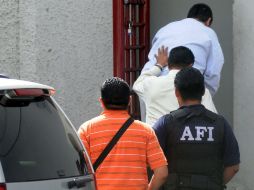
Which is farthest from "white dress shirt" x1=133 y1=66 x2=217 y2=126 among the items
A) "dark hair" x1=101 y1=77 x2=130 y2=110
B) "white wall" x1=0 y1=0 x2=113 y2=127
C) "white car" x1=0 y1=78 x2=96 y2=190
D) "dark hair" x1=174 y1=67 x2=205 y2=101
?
"white wall" x1=0 y1=0 x2=113 y2=127

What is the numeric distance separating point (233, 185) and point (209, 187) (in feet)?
11.2

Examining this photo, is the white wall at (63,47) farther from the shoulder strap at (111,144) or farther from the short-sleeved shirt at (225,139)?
the shoulder strap at (111,144)

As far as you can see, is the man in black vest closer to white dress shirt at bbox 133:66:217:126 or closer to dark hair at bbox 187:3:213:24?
white dress shirt at bbox 133:66:217:126

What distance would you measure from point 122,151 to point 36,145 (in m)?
1.19

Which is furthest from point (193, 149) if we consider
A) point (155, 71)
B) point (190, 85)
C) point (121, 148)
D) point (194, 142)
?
point (155, 71)

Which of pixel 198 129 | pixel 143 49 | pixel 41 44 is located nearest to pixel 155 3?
pixel 143 49

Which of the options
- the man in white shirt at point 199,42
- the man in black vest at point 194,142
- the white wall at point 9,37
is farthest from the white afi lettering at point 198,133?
the white wall at point 9,37

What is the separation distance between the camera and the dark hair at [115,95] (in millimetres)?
6230

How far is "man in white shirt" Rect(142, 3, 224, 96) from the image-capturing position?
27.2ft

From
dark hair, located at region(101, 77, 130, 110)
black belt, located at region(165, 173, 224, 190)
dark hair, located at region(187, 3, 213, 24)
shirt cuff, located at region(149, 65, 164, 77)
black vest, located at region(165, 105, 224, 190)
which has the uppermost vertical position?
dark hair, located at region(187, 3, 213, 24)

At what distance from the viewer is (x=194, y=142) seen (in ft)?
21.0

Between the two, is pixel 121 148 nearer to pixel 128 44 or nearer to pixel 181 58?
pixel 181 58

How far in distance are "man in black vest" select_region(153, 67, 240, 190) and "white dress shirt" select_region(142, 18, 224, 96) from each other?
4.96 ft

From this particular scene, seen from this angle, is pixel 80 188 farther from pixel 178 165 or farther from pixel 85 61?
pixel 85 61
